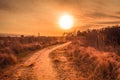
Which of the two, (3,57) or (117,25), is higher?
(117,25)

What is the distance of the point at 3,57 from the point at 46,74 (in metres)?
7.03

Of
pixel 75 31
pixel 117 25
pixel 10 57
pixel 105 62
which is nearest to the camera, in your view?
pixel 105 62

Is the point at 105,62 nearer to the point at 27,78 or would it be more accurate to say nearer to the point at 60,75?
the point at 60,75

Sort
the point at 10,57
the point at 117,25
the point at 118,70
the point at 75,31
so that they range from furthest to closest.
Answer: the point at 75,31 < the point at 117,25 < the point at 10,57 < the point at 118,70

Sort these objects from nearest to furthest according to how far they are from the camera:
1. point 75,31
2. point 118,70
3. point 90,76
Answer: point 118,70 → point 90,76 → point 75,31

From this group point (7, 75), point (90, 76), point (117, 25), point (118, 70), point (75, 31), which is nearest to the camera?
point (118, 70)

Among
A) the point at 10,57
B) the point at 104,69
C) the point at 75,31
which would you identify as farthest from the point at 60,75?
the point at 75,31

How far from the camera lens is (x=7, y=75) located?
41.0 feet

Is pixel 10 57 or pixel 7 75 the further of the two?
pixel 10 57

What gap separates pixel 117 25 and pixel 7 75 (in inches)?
879

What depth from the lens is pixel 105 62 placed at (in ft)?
38.2

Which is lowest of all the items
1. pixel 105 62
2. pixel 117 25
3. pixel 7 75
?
pixel 7 75

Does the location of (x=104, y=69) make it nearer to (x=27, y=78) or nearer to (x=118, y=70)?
→ (x=118, y=70)

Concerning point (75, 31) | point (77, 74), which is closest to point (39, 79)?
point (77, 74)
